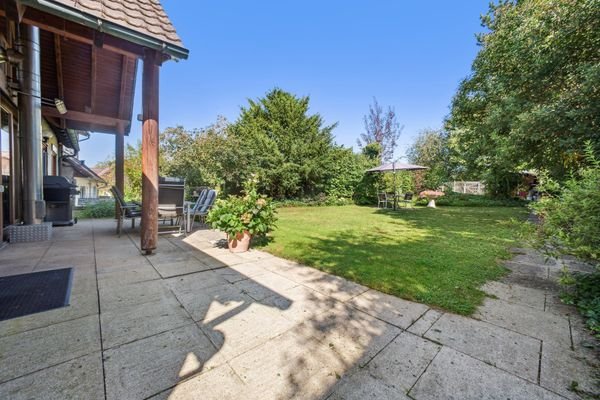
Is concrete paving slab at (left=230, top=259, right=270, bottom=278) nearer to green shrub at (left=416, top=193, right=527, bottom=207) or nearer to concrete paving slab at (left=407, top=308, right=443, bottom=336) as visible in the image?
concrete paving slab at (left=407, top=308, right=443, bottom=336)

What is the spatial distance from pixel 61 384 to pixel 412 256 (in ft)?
12.4

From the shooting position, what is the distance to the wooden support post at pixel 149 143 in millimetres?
3441

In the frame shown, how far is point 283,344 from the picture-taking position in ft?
5.33

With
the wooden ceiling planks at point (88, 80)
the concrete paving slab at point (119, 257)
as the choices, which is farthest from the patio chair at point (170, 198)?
Result: the wooden ceiling planks at point (88, 80)

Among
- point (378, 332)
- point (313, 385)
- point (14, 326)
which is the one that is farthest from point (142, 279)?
point (378, 332)

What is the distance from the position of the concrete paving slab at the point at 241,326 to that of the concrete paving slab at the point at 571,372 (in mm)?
1531

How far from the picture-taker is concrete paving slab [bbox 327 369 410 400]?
1216 mm

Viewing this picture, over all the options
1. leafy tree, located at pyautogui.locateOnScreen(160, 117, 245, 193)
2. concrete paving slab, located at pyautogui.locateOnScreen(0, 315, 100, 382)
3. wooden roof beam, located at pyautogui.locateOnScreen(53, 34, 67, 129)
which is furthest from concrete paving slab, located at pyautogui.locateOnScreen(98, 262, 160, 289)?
leafy tree, located at pyautogui.locateOnScreen(160, 117, 245, 193)

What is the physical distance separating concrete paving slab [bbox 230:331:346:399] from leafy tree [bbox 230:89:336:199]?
37.4ft

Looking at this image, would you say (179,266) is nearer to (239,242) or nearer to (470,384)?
(239,242)

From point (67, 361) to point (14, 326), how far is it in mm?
763

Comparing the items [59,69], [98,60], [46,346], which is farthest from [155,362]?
[59,69]

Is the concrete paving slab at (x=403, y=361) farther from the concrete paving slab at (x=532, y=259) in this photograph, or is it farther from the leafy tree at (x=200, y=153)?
the leafy tree at (x=200, y=153)

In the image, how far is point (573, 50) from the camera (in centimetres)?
541
